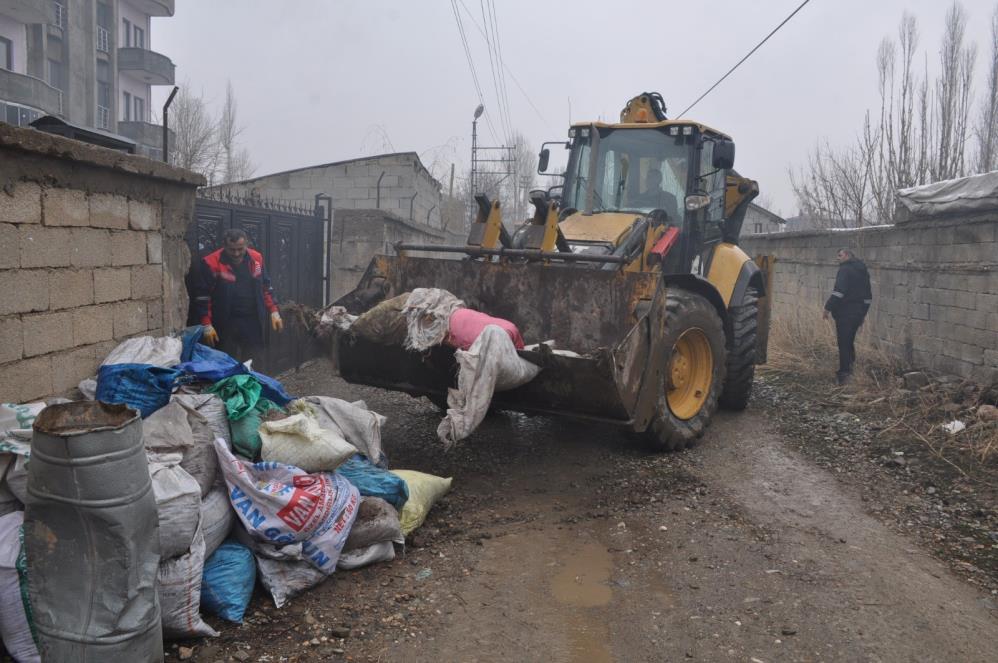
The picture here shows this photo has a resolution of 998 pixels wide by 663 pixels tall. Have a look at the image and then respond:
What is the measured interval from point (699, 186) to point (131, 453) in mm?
4937

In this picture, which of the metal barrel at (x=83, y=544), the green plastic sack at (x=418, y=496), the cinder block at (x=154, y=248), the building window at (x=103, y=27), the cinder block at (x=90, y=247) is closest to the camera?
the metal barrel at (x=83, y=544)

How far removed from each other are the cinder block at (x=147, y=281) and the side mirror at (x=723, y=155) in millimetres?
4077

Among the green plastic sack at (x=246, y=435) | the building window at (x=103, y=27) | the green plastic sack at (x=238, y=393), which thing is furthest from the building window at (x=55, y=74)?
the green plastic sack at (x=246, y=435)

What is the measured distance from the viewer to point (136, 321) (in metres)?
4.16

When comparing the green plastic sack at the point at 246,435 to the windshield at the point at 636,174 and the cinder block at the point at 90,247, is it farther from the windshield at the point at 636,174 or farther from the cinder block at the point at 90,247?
the windshield at the point at 636,174

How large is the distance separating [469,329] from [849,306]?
18.5 feet

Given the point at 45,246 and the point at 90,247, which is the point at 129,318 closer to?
the point at 90,247

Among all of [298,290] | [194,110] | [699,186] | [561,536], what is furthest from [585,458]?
[194,110]

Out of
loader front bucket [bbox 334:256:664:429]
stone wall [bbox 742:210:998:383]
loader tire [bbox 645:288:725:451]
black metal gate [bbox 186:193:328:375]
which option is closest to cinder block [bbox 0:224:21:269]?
loader front bucket [bbox 334:256:664:429]

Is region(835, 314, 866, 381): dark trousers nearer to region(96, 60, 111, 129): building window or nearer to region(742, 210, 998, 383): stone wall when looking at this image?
region(742, 210, 998, 383): stone wall

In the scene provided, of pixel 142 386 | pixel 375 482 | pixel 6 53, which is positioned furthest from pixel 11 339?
pixel 6 53

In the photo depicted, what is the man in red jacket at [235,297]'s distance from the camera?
5516mm

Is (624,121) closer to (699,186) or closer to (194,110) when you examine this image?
(699,186)

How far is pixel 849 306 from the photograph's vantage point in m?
8.19
